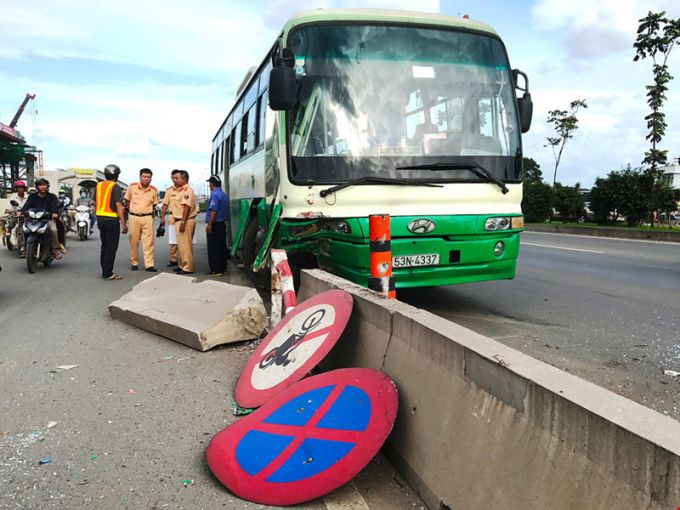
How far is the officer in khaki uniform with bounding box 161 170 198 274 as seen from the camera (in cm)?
1026

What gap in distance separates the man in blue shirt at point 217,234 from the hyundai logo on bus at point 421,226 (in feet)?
16.6

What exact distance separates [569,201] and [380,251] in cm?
3799

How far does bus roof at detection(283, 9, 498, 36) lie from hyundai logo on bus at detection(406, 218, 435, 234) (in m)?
2.21

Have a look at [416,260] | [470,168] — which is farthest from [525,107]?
[416,260]

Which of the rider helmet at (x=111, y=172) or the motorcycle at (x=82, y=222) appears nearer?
the rider helmet at (x=111, y=172)

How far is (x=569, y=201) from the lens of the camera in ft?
130

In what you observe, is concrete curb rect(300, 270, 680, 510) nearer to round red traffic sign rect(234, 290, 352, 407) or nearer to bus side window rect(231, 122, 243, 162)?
round red traffic sign rect(234, 290, 352, 407)

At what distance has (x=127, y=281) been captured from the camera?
9516 millimetres

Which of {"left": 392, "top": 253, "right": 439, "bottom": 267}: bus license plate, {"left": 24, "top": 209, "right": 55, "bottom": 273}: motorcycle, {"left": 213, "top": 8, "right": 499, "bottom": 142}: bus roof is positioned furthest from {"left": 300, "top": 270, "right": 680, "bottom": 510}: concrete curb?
{"left": 24, "top": 209, "right": 55, "bottom": 273}: motorcycle

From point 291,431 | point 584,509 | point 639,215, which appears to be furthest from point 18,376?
point 639,215

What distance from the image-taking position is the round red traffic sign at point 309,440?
2.70 m

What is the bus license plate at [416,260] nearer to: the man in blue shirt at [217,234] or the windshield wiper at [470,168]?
the windshield wiper at [470,168]

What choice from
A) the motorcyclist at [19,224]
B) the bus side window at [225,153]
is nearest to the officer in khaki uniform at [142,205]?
the bus side window at [225,153]

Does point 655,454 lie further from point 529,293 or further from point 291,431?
point 529,293
